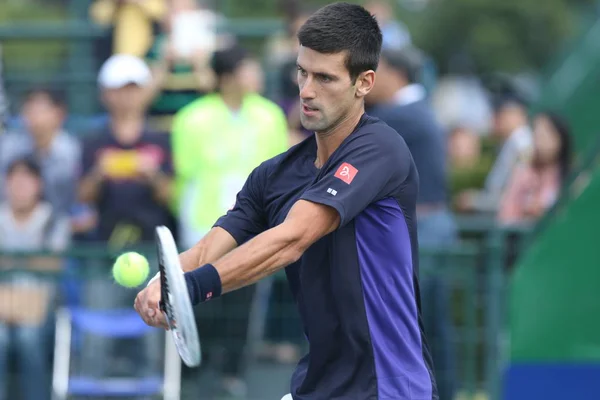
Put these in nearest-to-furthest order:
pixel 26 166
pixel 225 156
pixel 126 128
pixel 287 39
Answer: pixel 225 156, pixel 26 166, pixel 126 128, pixel 287 39

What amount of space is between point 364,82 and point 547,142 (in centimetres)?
505

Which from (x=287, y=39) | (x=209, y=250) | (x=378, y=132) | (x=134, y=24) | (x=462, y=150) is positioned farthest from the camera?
(x=462, y=150)

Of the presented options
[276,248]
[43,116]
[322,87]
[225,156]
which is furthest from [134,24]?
[276,248]

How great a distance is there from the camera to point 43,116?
30.9 ft

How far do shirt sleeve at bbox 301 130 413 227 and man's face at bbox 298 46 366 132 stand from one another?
0.14 metres

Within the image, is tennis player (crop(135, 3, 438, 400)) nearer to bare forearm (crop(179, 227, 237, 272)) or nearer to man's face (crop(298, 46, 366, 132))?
man's face (crop(298, 46, 366, 132))

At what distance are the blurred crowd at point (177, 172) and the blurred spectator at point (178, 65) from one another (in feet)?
0.04

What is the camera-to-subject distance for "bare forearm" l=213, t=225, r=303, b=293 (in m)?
4.18

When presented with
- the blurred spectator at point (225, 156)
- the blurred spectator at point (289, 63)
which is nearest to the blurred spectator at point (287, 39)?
the blurred spectator at point (289, 63)

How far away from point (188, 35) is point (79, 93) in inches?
75.0

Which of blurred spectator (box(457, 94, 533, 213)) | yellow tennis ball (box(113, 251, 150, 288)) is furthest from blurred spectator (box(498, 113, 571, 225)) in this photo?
yellow tennis ball (box(113, 251, 150, 288))

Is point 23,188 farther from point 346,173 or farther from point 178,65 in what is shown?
point 346,173

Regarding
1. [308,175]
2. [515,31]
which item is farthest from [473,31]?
[308,175]

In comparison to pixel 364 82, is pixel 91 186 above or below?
below
